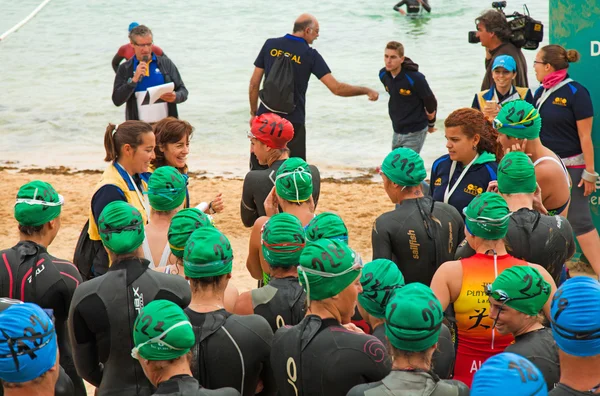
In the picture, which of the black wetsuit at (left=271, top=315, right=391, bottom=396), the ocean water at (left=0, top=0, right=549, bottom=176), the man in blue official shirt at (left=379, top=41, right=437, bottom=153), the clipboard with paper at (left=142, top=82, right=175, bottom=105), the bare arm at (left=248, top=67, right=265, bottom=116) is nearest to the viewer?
the black wetsuit at (left=271, top=315, right=391, bottom=396)

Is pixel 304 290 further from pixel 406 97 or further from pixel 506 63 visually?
pixel 406 97

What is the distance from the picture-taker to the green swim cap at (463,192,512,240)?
471 cm

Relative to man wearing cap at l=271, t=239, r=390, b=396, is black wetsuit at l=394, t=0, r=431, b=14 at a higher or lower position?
lower

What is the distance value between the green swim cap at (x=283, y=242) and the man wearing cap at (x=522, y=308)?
1091 mm

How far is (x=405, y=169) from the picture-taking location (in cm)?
561

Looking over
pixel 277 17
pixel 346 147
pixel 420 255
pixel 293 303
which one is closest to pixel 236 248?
pixel 420 255

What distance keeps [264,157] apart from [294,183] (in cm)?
139

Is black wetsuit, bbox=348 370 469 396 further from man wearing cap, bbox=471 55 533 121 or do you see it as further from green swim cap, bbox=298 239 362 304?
man wearing cap, bbox=471 55 533 121

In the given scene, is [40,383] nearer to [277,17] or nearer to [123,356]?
[123,356]

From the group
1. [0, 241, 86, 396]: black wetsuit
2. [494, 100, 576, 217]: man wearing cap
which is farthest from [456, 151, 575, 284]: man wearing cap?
[0, 241, 86, 396]: black wetsuit

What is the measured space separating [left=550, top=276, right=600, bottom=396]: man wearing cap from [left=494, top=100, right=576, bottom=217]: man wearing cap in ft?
10.4

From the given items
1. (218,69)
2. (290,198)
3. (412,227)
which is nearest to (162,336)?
(290,198)

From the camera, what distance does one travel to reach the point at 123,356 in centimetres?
433

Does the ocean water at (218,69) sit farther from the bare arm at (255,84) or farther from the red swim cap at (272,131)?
the red swim cap at (272,131)
